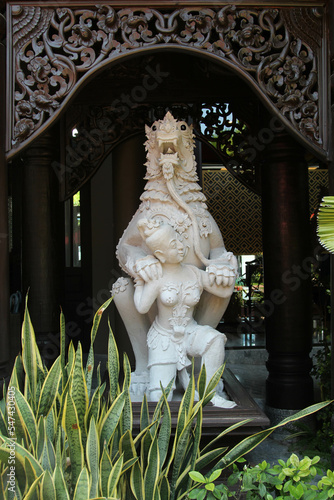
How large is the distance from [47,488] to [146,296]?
4.29 feet

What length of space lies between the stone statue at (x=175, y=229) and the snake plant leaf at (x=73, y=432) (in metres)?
1.12

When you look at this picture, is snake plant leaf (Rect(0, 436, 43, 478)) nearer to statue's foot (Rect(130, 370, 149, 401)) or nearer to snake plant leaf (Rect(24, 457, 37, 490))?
snake plant leaf (Rect(24, 457, 37, 490))

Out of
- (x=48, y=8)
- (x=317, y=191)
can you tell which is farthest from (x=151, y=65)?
(x=317, y=191)

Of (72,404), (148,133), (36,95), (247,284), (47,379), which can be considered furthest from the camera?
(247,284)

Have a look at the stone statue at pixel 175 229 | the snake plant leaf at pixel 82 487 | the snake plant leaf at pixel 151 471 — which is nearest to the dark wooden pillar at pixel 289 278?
the stone statue at pixel 175 229

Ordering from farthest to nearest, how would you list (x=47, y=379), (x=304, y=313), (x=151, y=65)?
(x=151, y=65)
(x=304, y=313)
(x=47, y=379)

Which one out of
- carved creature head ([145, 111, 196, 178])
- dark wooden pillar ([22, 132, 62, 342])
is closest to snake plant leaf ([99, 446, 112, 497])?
carved creature head ([145, 111, 196, 178])

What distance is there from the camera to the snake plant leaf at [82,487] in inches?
61.8

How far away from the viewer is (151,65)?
368 centimetres

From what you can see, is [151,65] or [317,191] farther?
[317,191]

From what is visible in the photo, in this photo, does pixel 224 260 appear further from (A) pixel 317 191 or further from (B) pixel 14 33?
(A) pixel 317 191

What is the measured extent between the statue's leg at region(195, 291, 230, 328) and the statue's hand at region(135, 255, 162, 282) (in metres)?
0.39

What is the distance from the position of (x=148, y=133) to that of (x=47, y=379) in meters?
1.63

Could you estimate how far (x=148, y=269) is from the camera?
2.71 m
